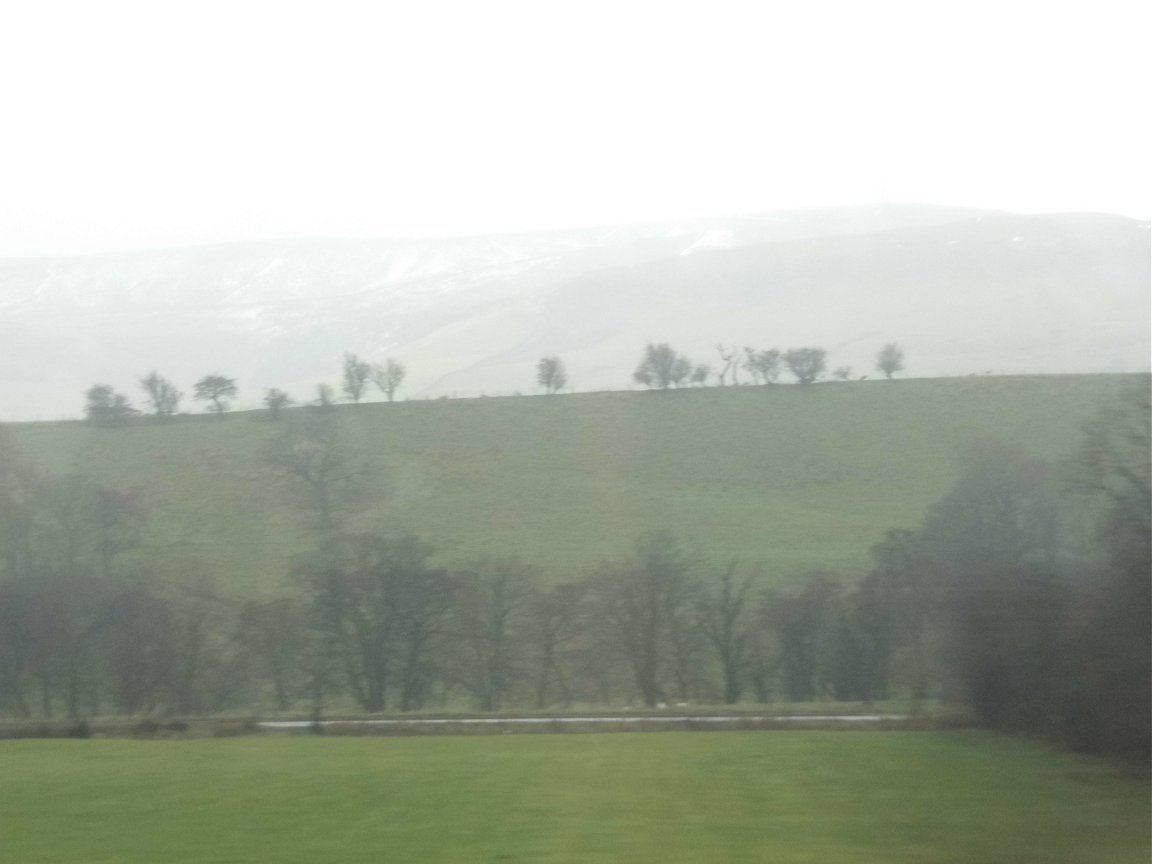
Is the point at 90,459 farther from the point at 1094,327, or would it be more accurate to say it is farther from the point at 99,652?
the point at 1094,327

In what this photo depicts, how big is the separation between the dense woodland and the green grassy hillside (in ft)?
2.54

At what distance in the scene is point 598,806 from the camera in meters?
7.37

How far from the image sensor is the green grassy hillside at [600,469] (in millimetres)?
22812

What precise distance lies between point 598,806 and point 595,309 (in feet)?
109

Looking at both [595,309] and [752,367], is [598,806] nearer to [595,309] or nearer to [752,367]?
[752,367]

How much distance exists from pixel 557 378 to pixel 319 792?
22.3 m

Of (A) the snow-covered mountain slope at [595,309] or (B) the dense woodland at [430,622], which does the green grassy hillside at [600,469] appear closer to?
(B) the dense woodland at [430,622]

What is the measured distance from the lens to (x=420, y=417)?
2855cm

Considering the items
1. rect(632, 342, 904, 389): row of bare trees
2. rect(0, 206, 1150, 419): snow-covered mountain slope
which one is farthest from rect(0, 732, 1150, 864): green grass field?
rect(632, 342, 904, 389): row of bare trees

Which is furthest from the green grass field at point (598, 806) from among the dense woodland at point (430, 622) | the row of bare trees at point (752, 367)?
the row of bare trees at point (752, 367)

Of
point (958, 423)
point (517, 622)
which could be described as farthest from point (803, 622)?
point (958, 423)

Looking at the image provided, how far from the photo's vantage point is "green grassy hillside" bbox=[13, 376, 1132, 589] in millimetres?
22812

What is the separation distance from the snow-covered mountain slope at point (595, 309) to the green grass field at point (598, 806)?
8.75 meters

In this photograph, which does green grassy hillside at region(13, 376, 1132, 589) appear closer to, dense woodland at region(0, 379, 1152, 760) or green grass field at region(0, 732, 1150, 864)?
dense woodland at region(0, 379, 1152, 760)
